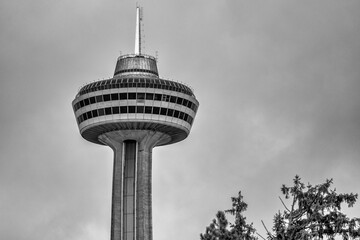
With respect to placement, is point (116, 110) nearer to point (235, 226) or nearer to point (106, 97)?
point (106, 97)

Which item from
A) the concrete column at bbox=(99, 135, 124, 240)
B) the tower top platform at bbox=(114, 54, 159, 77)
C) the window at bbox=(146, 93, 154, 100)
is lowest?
the concrete column at bbox=(99, 135, 124, 240)

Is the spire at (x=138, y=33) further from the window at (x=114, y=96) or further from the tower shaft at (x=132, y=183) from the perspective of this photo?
the tower shaft at (x=132, y=183)

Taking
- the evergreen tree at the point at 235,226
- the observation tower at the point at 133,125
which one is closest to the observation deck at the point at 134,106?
the observation tower at the point at 133,125

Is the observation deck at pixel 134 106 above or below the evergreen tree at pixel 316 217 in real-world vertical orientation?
above

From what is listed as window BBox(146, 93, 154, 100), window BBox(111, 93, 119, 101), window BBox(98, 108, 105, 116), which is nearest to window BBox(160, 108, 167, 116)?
window BBox(146, 93, 154, 100)

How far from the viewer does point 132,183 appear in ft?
541

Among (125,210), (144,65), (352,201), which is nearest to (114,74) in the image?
(144,65)

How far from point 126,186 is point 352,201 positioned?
113m

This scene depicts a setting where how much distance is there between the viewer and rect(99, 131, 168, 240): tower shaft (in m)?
162

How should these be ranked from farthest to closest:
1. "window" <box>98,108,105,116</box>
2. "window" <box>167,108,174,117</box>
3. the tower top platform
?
the tower top platform < "window" <box>167,108,174,117</box> < "window" <box>98,108,105,116</box>

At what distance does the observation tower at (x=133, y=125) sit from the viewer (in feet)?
533

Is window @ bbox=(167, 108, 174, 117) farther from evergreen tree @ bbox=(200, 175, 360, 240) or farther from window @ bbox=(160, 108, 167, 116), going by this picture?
evergreen tree @ bbox=(200, 175, 360, 240)

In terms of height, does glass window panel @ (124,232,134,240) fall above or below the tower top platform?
below

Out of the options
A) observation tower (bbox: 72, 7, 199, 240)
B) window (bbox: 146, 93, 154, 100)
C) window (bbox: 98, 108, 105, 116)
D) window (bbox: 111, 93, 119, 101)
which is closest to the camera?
observation tower (bbox: 72, 7, 199, 240)
